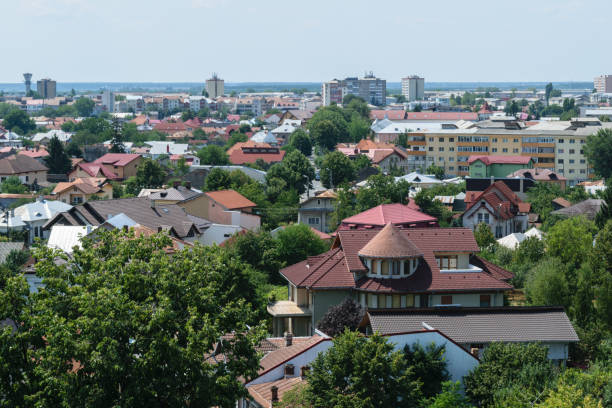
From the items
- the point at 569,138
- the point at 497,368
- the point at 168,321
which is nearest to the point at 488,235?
the point at 497,368

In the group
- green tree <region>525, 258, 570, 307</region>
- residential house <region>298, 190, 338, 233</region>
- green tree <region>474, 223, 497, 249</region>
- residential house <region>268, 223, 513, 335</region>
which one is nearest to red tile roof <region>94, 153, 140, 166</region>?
residential house <region>298, 190, 338, 233</region>

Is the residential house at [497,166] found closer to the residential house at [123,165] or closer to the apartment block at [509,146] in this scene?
the apartment block at [509,146]

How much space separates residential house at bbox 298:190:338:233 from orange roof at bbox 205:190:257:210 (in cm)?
396

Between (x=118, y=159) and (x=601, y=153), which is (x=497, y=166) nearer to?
(x=601, y=153)

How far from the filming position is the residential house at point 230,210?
6288cm

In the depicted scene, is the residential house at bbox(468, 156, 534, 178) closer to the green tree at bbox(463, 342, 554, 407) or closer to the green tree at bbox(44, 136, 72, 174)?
the green tree at bbox(44, 136, 72, 174)

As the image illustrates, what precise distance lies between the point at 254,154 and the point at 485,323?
8784 centimetres

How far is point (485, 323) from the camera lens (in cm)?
2948

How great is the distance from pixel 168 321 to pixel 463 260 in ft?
63.2

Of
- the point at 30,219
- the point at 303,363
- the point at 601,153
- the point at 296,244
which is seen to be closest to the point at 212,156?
the point at 601,153

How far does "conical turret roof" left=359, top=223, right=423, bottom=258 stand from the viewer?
35.6 metres

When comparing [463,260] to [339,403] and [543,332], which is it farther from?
[339,403]

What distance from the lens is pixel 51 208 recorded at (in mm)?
63719

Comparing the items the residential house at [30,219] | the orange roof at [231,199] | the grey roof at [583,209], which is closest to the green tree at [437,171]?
the grey roof at [583,209]
